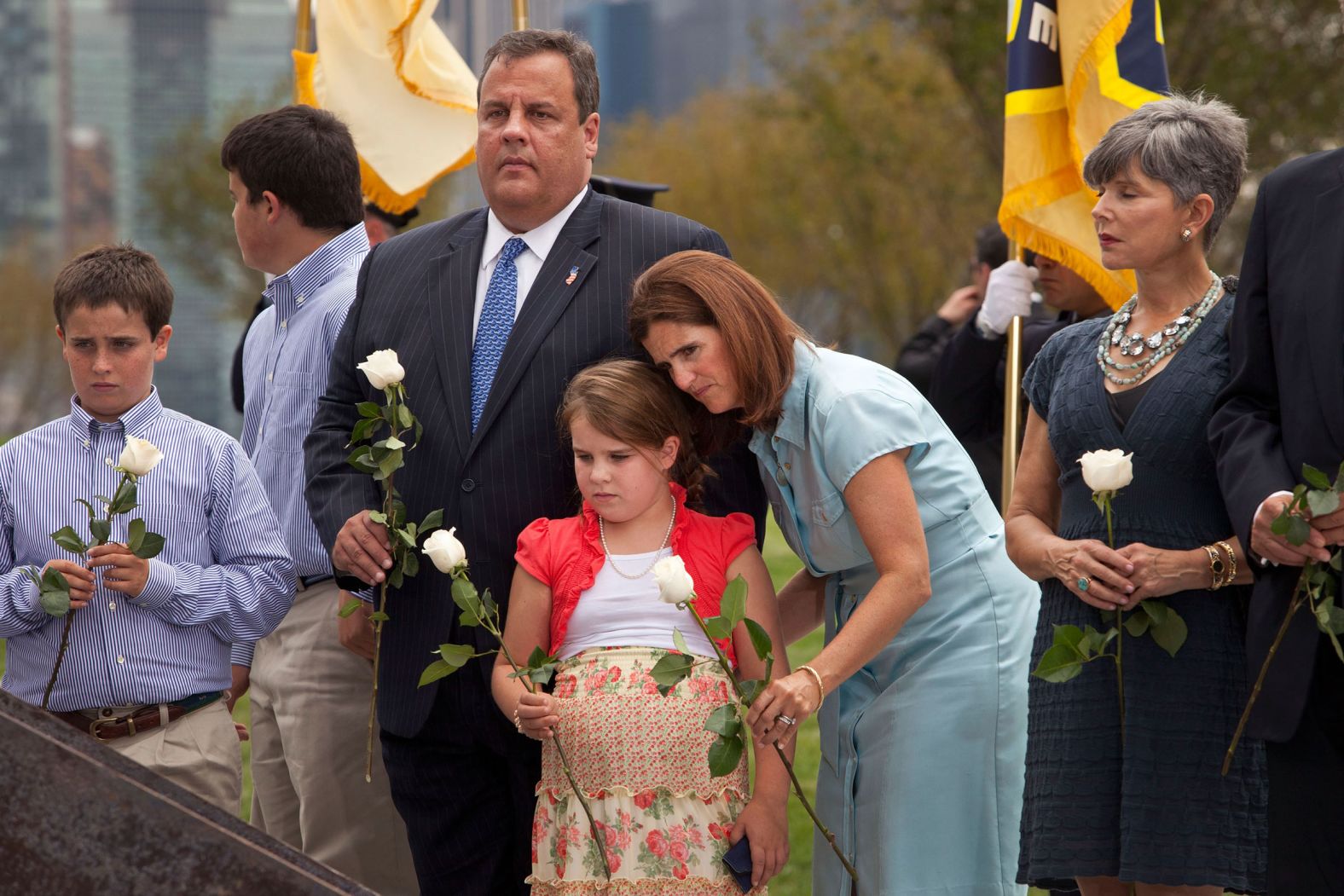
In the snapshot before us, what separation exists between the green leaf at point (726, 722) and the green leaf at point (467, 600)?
21.5 inches

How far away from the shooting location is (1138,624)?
3352 mm

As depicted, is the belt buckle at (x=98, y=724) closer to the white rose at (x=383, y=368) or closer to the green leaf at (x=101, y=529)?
the green leaf at (x=101, y=529)

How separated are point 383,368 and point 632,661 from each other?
83 centimetres

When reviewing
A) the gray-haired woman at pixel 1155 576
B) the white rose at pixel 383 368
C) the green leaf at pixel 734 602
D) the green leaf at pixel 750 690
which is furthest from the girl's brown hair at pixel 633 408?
the gray-haired woman at pixel 1155 576

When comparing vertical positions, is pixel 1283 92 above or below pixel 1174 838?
above

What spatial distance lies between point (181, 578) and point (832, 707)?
61.5 inches

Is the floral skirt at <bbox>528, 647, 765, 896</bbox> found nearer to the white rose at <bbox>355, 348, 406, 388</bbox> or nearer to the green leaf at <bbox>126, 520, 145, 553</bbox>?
the white rose at <bbox>355, 348, 406, 388</bbox>

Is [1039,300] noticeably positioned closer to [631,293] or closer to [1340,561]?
[631,293]

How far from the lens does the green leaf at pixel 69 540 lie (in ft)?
11.5

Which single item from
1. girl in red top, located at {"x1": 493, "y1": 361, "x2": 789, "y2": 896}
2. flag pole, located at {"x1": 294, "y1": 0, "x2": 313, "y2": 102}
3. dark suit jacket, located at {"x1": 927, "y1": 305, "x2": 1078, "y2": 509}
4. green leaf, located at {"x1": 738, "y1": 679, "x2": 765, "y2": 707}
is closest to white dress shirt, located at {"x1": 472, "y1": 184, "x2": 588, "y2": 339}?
girl in red top, located at {"x1": 493, "y1": 361, "x2": 789, "y2": 896}

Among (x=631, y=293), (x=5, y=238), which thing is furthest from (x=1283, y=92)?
(x=5, y=238)

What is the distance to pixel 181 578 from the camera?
391 centimetres

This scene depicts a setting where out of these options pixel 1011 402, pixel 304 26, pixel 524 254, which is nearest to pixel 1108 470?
pixel 524 254

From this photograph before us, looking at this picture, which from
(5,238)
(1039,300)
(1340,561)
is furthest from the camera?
(5,238)
